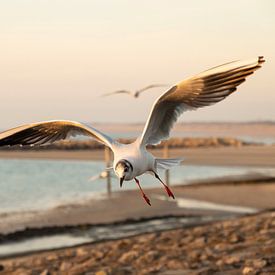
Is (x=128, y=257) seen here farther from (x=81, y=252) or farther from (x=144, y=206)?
(x=144, y=206)

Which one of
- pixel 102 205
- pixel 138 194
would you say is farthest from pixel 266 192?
pixel 102 205

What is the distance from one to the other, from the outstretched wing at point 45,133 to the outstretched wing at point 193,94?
1.70ft

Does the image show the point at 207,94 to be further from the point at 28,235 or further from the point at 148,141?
the point at 28,235

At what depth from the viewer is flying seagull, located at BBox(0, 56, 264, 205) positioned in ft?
13.9

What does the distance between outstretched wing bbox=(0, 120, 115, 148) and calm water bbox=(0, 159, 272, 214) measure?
22682 millimetres

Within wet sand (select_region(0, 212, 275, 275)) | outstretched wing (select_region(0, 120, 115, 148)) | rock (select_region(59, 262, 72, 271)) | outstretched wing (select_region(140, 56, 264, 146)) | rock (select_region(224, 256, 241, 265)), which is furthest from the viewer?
rock (select_region(59, 262, 72, 271))

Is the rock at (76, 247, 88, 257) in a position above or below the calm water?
above

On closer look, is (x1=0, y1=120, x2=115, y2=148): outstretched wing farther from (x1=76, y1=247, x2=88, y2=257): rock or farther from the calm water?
the calm water

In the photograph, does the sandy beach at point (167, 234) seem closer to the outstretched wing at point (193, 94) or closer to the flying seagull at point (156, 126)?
the flying seagull at point (156, 126)

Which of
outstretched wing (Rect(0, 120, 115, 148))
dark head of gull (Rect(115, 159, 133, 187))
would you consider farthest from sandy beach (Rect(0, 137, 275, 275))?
dark head of gull (Rect(115, 159, 133, 187))

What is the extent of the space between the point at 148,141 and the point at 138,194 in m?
28.2

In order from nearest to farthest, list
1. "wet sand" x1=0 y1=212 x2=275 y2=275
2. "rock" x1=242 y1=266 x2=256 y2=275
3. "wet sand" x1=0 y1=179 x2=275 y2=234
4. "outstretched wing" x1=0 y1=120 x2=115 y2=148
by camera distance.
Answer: "outstretched wing" x1=0 y1=120 x2=115 y2=148
"rock" x1=242 y1=266 x2=256 y2=275
"wet sand" x1=0 y1=212 x2=275 y2=275
"wet sand" x1=0 y1=179 x2=275 y2=234

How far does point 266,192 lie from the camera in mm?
33531

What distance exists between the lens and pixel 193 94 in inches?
207
